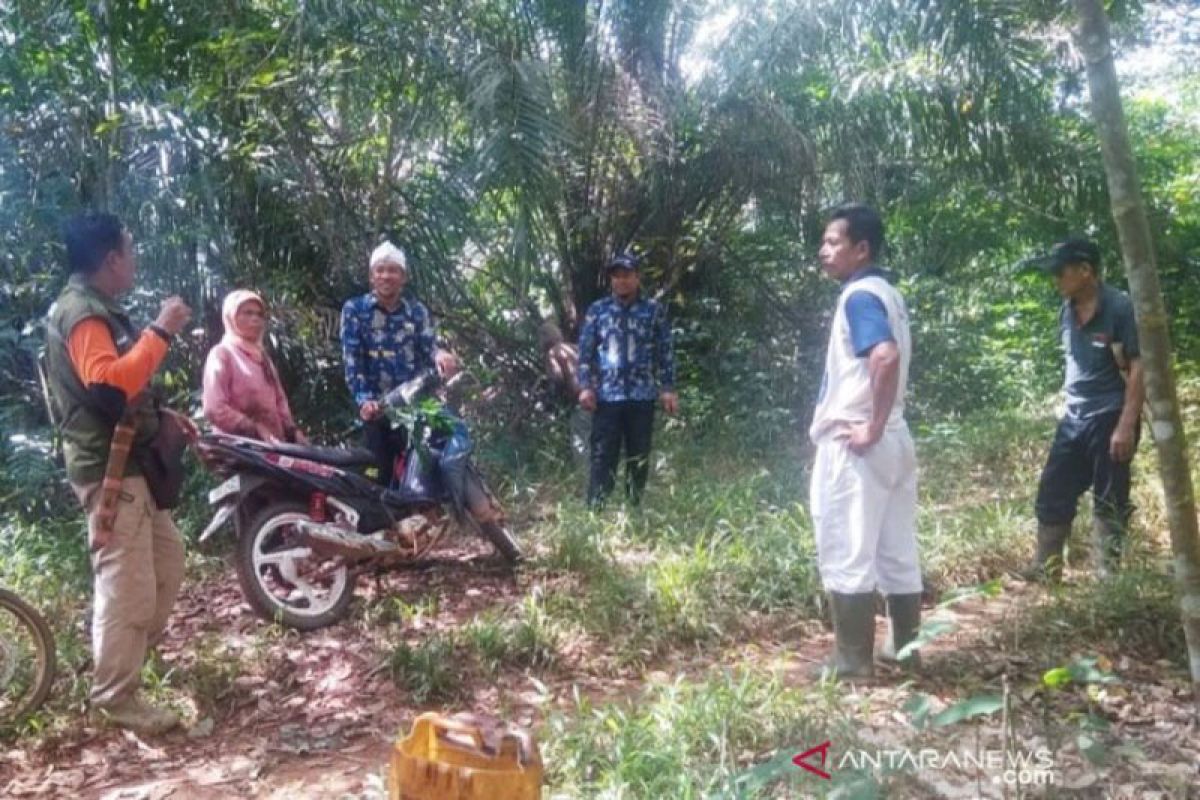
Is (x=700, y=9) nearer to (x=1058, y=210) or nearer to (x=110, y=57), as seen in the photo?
(x=1058, y=210)

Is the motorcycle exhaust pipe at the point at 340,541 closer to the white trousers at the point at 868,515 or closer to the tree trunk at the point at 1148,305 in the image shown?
the white trousers at the point at 868,515

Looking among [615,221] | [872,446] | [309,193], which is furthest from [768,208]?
[872,446]

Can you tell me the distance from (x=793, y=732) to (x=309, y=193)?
4971 millimetres

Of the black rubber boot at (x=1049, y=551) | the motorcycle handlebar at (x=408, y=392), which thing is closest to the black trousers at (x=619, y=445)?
the motorcycle handlebar at (x=408, y=392)

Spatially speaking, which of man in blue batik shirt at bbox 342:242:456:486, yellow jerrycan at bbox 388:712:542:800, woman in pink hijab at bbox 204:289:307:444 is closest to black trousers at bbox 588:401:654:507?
man in blue batik shirt at bbox 342:242:456:486

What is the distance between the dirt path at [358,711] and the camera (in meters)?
2.93

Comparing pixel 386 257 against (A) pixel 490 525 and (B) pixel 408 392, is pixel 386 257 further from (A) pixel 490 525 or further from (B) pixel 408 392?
(A) pixel 490 525

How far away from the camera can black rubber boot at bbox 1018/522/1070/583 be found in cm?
444

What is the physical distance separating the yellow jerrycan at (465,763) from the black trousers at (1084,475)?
344 cm

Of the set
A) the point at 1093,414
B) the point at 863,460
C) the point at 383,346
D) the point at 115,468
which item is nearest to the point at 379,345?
the point at 383,346

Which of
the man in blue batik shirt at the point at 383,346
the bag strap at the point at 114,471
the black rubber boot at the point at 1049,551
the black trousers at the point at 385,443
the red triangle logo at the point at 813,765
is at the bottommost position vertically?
the red triangle logo at the point at 813,765

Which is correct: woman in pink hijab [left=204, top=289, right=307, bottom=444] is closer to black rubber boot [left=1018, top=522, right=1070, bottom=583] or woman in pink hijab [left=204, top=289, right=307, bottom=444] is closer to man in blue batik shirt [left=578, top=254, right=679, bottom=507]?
man in blue batik shirt [left=578, top=254, right=679, bottom=507]

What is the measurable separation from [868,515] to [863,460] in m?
0.19

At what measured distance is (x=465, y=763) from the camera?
188cm
